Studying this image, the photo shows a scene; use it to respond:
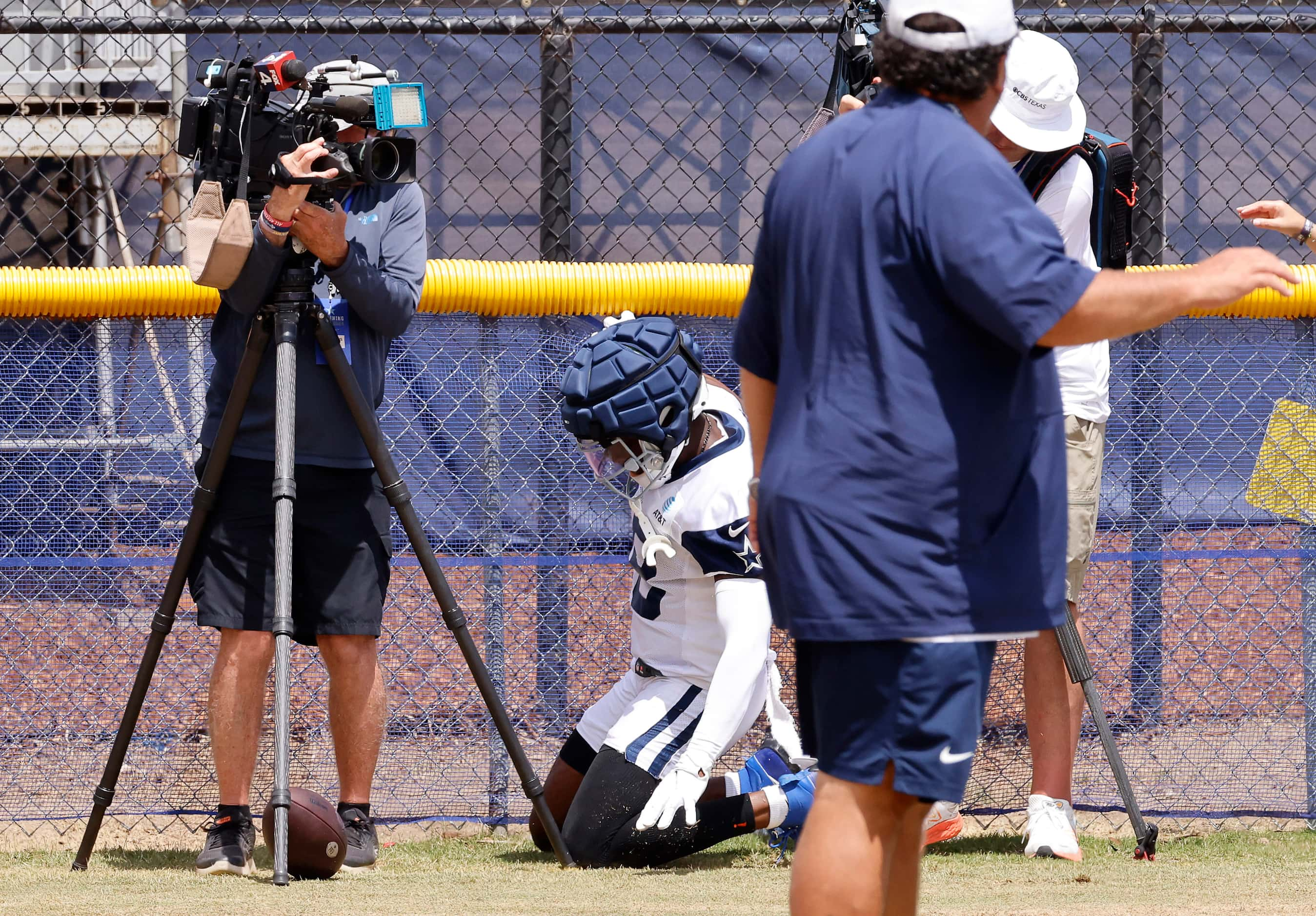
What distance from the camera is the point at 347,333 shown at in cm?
383

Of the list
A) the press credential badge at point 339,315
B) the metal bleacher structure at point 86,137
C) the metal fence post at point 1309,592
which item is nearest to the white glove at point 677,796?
the press credential badge at point 339,315

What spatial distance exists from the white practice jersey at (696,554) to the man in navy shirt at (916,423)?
4.62ft

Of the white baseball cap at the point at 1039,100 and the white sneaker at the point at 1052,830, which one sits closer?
the white baseball cap at the point at 1039,100

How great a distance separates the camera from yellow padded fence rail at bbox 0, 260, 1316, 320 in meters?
4.20

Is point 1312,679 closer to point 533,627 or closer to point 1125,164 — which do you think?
point 1125,164

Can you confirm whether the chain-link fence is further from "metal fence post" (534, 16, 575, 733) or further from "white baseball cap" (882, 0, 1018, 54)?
"white baseball cap" (882, 0, 1018, 54)

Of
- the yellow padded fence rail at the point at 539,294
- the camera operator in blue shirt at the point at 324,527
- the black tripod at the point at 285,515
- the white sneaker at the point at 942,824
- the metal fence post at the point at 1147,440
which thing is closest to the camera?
the black tripod at the point at 285,515

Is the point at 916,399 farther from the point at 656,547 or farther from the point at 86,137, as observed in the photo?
the point at 86,137

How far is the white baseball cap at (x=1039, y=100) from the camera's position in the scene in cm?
367

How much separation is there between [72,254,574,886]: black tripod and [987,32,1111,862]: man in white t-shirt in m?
1.22

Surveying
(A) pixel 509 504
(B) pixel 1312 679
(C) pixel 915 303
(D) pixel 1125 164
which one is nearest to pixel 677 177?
(A) pixel 509 504

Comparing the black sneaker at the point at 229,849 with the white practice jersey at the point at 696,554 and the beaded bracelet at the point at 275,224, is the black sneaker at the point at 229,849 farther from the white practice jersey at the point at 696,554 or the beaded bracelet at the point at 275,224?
the beaded bracelet at the point at 275,224

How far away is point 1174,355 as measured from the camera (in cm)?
456

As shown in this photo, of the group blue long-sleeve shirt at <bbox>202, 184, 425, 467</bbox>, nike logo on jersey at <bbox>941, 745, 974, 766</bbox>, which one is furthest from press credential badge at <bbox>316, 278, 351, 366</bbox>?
nike logo on jersey at <bbox>941, 745, 974, 766</bbox>
